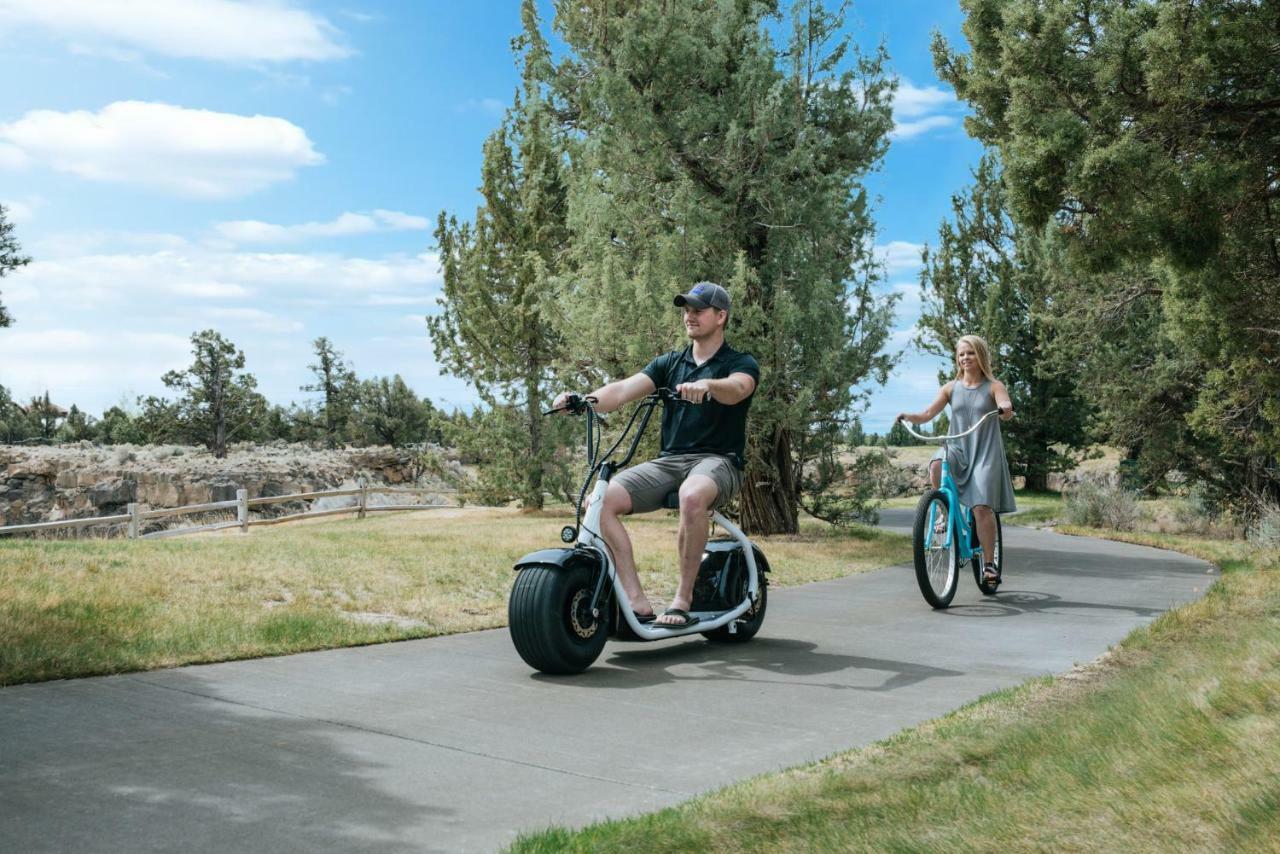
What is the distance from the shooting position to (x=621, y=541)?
647 centimetres

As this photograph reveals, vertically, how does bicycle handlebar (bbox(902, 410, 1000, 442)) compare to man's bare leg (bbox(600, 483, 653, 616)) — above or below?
above

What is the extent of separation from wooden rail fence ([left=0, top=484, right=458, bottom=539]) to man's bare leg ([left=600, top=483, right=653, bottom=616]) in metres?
16.1

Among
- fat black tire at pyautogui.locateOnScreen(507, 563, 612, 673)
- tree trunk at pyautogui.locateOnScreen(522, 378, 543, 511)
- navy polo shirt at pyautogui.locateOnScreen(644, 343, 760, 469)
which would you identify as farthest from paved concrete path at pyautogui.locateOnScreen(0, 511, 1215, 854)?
tree trunk at pyautogui.locateOnScreen(522, 378, 543, 511)

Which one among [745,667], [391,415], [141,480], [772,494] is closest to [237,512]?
[141,480]

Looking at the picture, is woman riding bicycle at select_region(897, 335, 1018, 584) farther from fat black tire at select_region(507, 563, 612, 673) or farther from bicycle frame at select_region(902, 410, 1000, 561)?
fat black tire at select_region(507, 563, 612, 673)

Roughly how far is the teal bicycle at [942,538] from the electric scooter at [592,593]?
7.16 feet

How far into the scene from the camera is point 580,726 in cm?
493

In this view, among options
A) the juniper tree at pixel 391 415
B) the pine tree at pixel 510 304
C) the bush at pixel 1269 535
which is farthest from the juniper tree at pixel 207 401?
the bush at pixel 1269 535

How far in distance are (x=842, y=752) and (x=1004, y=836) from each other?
144 cm

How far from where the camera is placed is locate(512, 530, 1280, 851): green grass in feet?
10.1

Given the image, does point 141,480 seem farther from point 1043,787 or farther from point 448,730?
point 1043,787

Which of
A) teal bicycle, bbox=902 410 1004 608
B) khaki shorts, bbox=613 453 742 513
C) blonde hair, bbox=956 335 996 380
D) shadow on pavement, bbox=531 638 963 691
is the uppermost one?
blonde hair, bbox=956 335 996 380

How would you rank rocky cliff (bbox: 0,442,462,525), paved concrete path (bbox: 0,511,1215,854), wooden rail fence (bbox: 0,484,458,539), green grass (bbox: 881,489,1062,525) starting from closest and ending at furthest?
paved concrete path (bbox: 0,511,1215,854) < wooden rail fence (bbox: 0,484,458,539) < green grass (bbox: 881,489,1062,525) < rocky cliff (bbox: 0,442,462,525)

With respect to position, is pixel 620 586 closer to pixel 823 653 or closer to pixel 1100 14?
pixel 823 653
